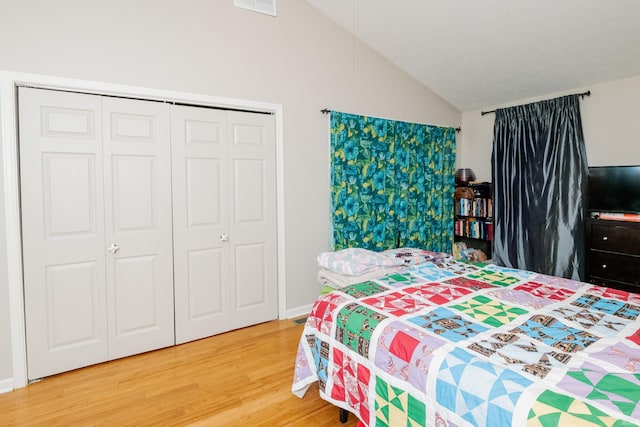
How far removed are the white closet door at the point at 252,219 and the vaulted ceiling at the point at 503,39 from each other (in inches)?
57.8

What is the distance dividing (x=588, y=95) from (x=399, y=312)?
11.2 feet

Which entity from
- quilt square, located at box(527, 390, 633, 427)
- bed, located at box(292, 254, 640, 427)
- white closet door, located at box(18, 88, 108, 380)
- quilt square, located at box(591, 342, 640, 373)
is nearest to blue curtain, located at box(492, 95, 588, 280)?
bed, located at box(292, 254, 640, 427)

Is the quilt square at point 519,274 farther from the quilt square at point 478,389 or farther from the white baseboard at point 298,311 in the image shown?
the white baseboard at point 298,311

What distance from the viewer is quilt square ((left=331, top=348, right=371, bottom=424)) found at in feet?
5.15

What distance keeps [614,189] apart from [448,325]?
2.80 meters

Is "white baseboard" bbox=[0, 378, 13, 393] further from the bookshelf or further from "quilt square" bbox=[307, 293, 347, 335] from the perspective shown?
the bookshelf

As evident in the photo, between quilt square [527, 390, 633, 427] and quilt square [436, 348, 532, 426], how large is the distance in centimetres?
6

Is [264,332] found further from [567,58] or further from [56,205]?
[567,58]

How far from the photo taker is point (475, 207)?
177 inches

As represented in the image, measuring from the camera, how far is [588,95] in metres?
3.49

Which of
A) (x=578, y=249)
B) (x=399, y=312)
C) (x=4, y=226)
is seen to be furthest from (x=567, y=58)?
(x=4, y=226)

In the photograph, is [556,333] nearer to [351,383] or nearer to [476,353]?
[476,353]

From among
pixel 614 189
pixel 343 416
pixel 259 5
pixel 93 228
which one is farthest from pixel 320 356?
pixel 614 189

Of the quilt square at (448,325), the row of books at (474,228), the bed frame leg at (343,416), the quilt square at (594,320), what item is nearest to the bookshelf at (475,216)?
the row of books at (474,228)
